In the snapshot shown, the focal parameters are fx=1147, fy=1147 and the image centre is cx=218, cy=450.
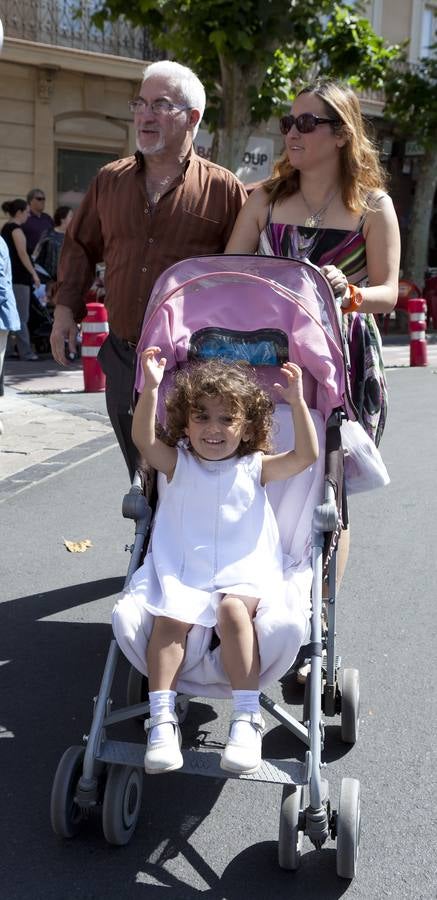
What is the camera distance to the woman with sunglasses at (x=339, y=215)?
12.9ft

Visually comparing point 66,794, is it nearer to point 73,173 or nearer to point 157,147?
point 157,147

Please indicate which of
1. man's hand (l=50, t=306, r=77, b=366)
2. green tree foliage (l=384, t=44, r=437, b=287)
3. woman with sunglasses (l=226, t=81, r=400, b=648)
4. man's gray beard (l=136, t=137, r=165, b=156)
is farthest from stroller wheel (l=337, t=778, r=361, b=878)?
green tree foliage (l=384, t=44, r=437, b=287)

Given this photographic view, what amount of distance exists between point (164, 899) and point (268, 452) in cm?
133

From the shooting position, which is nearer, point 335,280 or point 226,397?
point 226,397

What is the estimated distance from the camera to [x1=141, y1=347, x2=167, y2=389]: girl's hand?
3.40 m

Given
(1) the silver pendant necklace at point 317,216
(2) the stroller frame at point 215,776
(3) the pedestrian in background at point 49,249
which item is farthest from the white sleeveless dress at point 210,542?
(3) the pedestrian in background at point 49,249

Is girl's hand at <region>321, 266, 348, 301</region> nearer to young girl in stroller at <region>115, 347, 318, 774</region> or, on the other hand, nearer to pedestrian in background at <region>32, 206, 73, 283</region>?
young girl in stroller at <region>115, 347, 318, 774</region>

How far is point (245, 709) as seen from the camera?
116 inches

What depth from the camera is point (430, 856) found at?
3.04 meters

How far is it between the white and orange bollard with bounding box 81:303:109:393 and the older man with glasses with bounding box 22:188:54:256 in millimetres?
3097

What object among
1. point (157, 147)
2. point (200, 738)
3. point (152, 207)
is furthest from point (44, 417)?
point (200, 738)

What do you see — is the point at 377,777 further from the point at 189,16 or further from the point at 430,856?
the point at 189,16

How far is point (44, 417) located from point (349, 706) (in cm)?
677

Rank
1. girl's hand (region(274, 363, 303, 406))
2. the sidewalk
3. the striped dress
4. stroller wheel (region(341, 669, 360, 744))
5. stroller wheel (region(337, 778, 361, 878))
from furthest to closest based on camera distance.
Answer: the sidewalk → the striped dress → stroller wheel (region(341, 669, 360, 744)) → girl's hand (region(274, 363, 303, 406)) → stroller wheel (region(337, 778, 361, 878))
